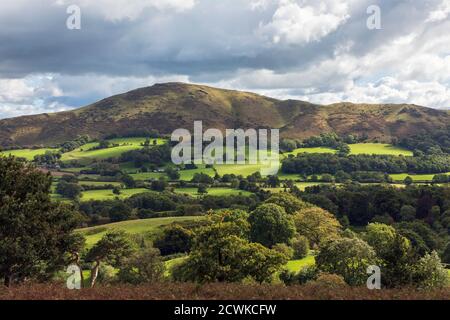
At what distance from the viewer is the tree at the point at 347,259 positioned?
4991cm

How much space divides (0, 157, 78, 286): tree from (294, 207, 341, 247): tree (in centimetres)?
6575

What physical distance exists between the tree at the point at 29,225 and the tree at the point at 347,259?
2941 cm

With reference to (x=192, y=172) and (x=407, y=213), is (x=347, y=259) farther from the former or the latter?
(x=192, y=172)

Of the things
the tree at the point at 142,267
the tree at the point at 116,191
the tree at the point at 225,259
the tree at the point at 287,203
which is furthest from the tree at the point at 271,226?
the tree at the point at 116,191

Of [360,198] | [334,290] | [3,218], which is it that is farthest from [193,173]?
[334,290]

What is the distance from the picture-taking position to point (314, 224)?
309 ft

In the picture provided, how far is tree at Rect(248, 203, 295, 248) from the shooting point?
86000 mm

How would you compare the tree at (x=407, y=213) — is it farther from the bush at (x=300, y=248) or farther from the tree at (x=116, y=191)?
the tree at (x=116, y=191)

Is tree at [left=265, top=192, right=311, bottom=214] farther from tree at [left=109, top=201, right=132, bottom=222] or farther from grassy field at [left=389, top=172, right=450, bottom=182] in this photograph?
grassy field at [left=389, top=172, right=450, bottom=182]

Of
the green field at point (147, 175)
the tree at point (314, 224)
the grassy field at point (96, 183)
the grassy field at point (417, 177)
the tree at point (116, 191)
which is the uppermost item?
the green field at point (147, 175)

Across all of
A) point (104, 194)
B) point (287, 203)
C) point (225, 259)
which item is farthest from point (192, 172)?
point (225, 259)

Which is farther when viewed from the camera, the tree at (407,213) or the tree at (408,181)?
the tree at (408,181)
